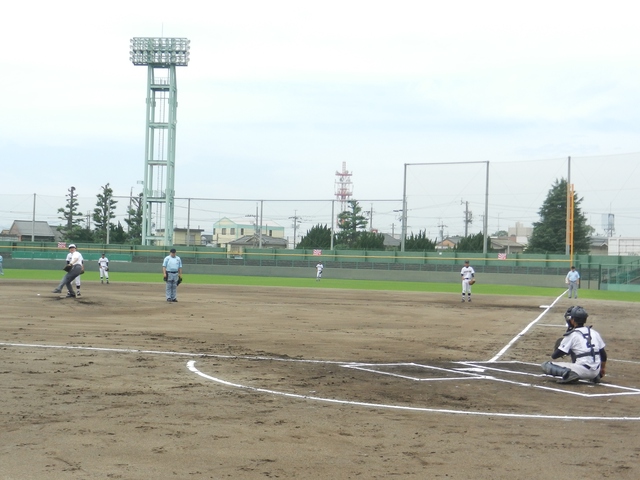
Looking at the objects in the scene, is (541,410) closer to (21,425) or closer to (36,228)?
(21,425)

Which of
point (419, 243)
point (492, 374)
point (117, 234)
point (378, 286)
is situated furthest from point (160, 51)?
point (492, 374)

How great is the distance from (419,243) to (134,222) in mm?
38932

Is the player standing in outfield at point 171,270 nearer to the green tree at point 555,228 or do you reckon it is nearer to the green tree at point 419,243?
the green tree at point 419,243

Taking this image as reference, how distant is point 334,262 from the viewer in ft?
216

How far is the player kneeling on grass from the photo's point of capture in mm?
10633

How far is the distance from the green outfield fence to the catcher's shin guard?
156ft

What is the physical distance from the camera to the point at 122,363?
11617 millimetres

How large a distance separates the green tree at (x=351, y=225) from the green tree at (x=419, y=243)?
9.89m

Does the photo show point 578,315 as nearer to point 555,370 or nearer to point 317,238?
point 555,370

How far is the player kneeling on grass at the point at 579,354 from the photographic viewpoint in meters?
10.6

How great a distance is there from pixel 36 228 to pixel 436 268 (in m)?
79.1

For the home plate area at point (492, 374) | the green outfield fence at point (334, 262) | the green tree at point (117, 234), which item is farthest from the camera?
the green tree at point (117, 234)

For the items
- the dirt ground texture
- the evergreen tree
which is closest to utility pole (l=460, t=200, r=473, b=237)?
the evergreen tree

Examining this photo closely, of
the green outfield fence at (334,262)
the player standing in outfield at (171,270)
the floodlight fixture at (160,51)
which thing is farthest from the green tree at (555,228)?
the player standing in outfield at (171,270)
